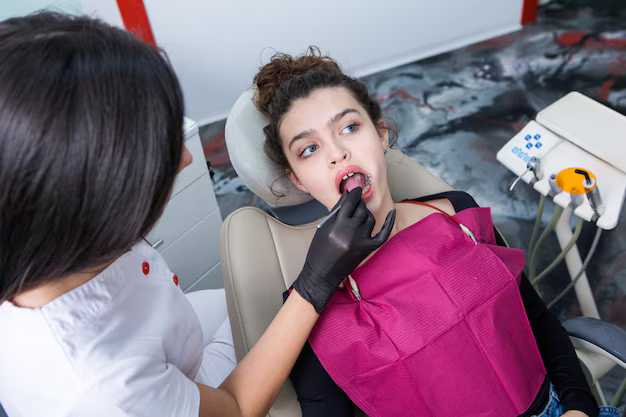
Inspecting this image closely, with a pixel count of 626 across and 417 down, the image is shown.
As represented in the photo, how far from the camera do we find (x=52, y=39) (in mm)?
601

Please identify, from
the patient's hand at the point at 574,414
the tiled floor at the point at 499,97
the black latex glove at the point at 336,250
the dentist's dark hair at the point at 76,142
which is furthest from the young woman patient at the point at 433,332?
the tiled floor at the point at 499,97

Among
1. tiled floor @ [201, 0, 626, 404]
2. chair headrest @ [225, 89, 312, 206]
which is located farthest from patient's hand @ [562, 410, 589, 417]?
tiled floor @ [201, 0, 626, 404]

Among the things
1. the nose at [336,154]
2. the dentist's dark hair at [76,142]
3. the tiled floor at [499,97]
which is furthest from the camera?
the tiled floor at [499,97]

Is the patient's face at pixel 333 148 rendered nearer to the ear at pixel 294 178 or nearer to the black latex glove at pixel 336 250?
the ear at pixel 294 178

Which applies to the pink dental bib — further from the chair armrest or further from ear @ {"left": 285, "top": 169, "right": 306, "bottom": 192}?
ear @ {"left": 285, "top": 169, "right": 306, "bottom": 192}

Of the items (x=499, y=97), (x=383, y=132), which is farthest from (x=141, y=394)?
(x=499, y=97)

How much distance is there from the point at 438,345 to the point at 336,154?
1.56ft

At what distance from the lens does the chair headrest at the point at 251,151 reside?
49.9 inches

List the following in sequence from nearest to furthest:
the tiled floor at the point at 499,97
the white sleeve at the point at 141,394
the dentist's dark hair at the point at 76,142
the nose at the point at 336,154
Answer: the dentist's dark hair at the point at 76,142
the white sleeve at the point at 141,394
the nose at the point at 336,154
the tiled floor at the point at 499,97

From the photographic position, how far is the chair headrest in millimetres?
1268

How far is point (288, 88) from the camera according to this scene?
1259 millimetres

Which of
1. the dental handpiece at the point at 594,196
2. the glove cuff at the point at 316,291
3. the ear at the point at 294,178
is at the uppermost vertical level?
the ear at the point at 294,178

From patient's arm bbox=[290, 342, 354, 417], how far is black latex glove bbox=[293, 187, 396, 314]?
0.13 metres

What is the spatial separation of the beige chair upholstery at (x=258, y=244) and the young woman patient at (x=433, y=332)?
0.41 feet
